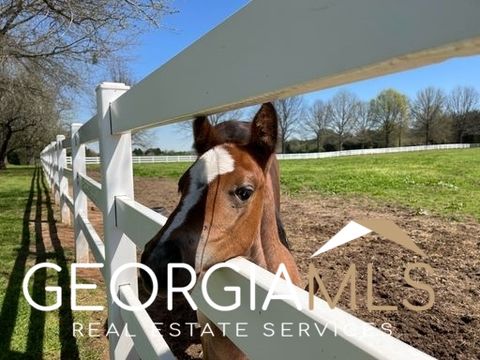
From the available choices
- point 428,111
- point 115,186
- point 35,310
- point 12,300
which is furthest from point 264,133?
point 428,111

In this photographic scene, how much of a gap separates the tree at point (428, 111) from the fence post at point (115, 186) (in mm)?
3662

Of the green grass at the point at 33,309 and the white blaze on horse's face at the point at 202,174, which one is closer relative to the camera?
the white blaze on horse's face at the point at 202,174

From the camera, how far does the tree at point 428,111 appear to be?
5.58m

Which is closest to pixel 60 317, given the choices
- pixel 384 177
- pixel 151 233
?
pixel 151 233

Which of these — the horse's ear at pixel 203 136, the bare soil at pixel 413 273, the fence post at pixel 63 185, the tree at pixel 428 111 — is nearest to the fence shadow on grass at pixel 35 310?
the bare soil at pixel 413 273

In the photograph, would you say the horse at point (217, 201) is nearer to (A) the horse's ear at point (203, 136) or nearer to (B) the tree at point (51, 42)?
(A) the horse's ear at point (203, 136)

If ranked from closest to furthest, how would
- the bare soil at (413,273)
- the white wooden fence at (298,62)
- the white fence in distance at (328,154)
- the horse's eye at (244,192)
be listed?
the white wooden fence at (298,62), the horse's eye at (244,192), the bare soil at (413,273), the white fence in distance at (328,154)

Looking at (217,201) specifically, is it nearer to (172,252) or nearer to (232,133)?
(172,252)

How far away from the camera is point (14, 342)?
3.21 m

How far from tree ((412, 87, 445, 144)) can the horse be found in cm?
395

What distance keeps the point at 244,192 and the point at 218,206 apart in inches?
3.9

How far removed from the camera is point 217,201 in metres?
1.20

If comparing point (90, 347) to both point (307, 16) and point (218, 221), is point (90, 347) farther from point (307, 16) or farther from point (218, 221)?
point (307, 16)

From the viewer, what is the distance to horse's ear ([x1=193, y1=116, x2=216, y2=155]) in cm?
144
